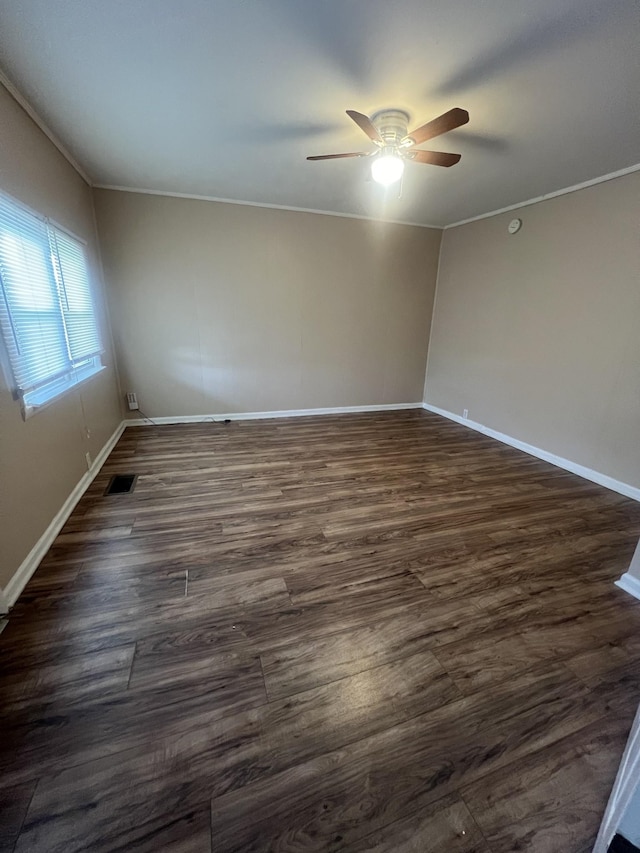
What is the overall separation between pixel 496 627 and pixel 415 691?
566 mm

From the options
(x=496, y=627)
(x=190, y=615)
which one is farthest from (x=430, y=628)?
(x=190, y=615)

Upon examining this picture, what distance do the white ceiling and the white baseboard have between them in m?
2.61

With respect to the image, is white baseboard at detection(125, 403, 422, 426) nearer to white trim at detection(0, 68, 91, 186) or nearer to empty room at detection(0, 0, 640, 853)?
empty room at detection(0, 0, 640, 853)

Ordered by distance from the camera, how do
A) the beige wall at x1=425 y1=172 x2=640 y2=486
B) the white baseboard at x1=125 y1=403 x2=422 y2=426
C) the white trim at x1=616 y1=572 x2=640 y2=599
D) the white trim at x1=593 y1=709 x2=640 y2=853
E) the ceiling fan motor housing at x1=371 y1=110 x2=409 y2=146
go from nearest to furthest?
the white trim at x1=593 y1=709 x2=640 y2=853 → the white trim at x1=616 y1=572 x2=640 y2=599 → the ceiling fan motor housing at x1=371 y1=110 x2=409 y2=146 → the beige wall at x1=425 y1=172 x2=640 y2=486 → the white baseboard at x1=125 y1=403 x2=422 y2=426

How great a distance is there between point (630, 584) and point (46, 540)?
11.0 ft

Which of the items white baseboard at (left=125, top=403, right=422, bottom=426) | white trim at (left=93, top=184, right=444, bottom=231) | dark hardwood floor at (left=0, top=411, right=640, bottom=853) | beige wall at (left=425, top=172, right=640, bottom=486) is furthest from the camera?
white baseboard at (left=125, top=403, right=422, bottom=426)

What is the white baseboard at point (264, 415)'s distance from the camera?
4.36m

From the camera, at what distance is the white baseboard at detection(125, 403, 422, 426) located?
4359 mm

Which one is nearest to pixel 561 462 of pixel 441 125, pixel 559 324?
pixel 559 324

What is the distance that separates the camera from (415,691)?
1333 mm

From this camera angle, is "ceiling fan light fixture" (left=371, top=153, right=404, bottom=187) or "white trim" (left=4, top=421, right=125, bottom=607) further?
"ceiling fan light fixture" (left=371, top=153, right=404, bottom=187)

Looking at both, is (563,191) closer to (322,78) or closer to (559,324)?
(559,324)

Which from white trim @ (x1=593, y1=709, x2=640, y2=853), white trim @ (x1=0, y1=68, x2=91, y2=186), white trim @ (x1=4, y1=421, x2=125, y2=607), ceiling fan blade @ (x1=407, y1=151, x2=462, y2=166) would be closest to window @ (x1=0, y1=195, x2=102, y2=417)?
white trim @ (x1=0, y1=68, x2=91, y2=186)

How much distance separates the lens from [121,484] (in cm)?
287
